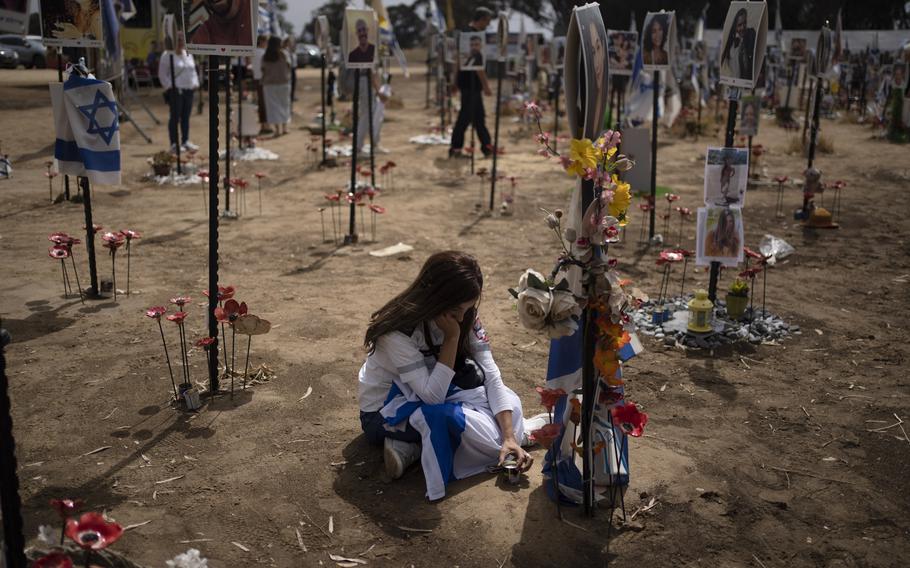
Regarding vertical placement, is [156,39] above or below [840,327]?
above

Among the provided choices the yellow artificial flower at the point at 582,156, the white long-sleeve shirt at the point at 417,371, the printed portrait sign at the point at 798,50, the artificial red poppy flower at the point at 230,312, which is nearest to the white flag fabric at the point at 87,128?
the artificial red poppy flower at the point at 230,312

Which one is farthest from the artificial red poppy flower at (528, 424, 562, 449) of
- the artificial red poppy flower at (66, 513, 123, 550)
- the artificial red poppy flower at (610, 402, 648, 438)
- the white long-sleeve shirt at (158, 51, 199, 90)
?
the white long-sleeve shirt at (158, 51, 199, 90)

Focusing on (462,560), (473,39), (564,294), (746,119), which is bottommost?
(462,560)

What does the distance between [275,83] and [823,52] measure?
1023cm

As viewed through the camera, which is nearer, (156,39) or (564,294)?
(564,294)

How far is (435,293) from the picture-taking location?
3547 mm

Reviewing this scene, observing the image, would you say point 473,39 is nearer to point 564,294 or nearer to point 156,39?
point 564,294

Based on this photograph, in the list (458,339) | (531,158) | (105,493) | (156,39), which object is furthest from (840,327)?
(156,39)

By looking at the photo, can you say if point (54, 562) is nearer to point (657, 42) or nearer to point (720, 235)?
point (720, 235)

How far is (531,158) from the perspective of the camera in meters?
14.5

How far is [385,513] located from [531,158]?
1160cm

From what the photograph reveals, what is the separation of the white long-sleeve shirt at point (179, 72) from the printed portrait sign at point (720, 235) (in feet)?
30.1

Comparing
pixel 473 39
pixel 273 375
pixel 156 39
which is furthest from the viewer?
pixel 156 39

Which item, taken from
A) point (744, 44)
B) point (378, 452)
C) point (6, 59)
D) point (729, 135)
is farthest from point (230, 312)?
point (6, 59)
